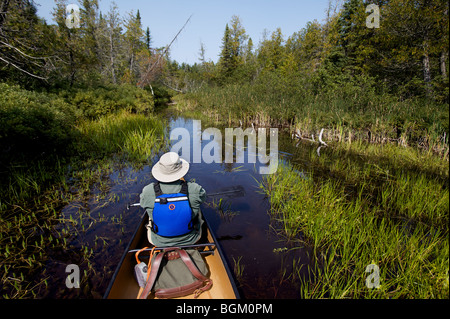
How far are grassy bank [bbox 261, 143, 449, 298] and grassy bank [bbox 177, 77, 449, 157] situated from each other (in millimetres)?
758

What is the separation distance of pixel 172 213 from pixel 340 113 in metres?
9.64

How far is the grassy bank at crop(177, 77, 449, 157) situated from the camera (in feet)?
19.7

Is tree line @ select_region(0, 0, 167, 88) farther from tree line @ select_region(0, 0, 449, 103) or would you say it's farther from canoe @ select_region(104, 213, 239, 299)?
canoe @ select_region(104, 213, 239, 299)

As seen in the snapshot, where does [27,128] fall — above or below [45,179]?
above

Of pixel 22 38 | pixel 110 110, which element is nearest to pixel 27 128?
pixel 22 38

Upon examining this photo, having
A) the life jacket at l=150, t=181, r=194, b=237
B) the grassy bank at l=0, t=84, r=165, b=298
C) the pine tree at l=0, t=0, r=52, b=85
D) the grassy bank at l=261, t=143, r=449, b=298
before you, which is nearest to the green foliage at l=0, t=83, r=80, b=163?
the grassy bank at l=0, t=84, r=165, b=298

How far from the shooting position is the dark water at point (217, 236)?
2885 mm

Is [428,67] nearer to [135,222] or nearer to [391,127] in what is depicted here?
[391,127]

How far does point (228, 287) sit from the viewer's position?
235 cm

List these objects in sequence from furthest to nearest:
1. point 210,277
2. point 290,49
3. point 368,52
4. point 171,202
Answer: point 290,49 < point 368,52 < point 210,277 < point 171,202

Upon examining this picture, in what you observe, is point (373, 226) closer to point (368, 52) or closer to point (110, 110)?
point (110, 110)

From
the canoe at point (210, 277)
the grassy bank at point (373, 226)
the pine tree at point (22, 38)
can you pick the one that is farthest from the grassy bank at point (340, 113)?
the pine tree at point (22, 38)

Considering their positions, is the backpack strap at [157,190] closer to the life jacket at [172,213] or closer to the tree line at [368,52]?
the life jacket at [172,213]

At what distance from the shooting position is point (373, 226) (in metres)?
3.60
